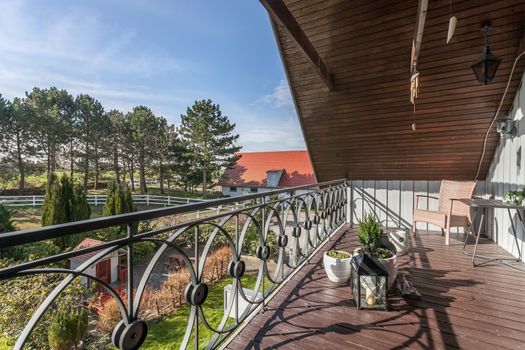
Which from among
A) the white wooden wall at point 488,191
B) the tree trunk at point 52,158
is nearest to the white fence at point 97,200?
the tree trunk at point 52,158

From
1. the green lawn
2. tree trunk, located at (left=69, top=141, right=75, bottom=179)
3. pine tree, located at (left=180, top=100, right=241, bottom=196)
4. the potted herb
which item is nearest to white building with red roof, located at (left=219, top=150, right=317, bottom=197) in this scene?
pine tree, located at (left=180, top=100, right=241, bottom=196)

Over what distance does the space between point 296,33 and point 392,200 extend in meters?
3.77

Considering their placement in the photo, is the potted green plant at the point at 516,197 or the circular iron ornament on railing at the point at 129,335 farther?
the potted green plant at the point at 516,197

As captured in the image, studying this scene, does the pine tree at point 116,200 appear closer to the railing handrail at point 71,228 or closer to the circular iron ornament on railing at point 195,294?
the circular iron ornament on railing at point 195,294

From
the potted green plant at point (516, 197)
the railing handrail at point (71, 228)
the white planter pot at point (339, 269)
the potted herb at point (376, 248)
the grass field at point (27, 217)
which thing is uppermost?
the railing handrail at point (71, 228)

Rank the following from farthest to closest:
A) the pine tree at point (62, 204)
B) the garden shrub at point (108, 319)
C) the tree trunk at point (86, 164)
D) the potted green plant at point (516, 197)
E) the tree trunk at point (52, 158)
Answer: the tree trunk at point (86, 164) < the tree trunk at point (52, 158) < the pine tree at point (62, 204) < the garden shrub at point (108, 319) < the potted green plant at point (516, 197)

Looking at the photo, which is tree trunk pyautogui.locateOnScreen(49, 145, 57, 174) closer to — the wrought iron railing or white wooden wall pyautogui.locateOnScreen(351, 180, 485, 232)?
white wooden wall pyautogui.locateOnScreen(351, 180, 485, 232)

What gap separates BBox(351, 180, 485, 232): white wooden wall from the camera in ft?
16.6

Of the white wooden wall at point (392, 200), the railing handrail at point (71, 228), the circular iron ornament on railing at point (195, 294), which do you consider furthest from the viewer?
the white wooden wall at point (392, 200)

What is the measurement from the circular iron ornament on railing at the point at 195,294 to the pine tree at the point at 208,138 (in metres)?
17.9

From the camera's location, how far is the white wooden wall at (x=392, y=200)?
5058 millimetres

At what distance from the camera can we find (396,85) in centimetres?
371

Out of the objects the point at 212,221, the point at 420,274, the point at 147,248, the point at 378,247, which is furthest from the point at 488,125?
the point at 147,248

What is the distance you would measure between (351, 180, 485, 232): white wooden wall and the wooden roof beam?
2.49 m
